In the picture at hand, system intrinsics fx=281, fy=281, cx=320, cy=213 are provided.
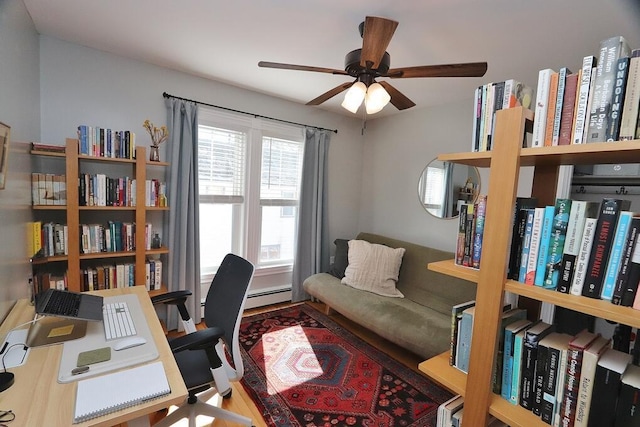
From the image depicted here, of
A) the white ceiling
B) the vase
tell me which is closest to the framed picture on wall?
the white ceiling

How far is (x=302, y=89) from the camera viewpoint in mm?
2727

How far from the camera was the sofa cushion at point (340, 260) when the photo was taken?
3.14 m

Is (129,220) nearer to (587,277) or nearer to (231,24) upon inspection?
(231,24)

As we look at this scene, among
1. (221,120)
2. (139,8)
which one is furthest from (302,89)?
(139,8)

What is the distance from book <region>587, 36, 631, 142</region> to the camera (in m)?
0.72

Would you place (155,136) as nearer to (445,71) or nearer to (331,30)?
(331,30)

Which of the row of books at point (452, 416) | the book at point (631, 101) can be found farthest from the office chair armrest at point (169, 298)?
the book at point (631, 101)

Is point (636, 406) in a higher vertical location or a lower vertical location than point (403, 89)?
lower

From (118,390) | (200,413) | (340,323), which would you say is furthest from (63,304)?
(340,323)

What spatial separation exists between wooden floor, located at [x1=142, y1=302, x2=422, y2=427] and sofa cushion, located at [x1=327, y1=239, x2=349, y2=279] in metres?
0.43

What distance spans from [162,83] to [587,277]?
299cm

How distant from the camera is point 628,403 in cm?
70

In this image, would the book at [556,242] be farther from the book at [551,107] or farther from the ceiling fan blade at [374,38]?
the ceiling fan blade at [374,38]

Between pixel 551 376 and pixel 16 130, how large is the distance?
2.53 metres
